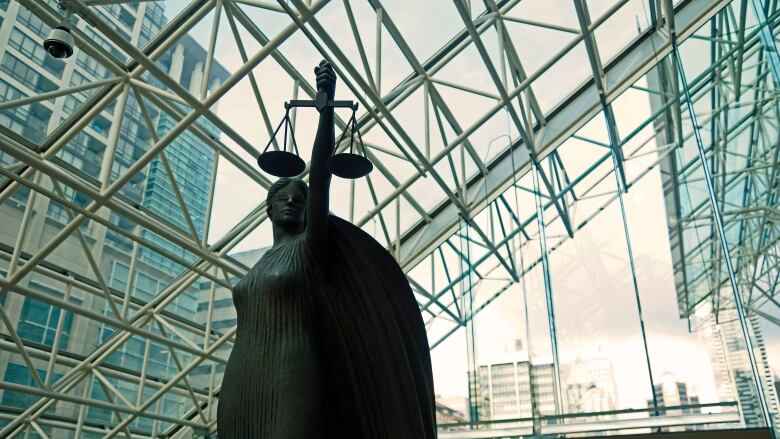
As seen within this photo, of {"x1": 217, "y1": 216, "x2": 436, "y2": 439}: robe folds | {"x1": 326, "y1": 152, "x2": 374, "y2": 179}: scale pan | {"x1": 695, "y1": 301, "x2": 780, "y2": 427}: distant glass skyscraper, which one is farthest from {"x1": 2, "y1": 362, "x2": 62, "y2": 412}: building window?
{"x1": 695, "y1": 301, "x2": 780, "y2": 427}: distant glass skyscraper

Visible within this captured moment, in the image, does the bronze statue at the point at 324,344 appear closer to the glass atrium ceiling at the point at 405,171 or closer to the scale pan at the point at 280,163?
the scale pan at the point at 280,163

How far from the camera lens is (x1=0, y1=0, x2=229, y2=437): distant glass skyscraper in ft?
33.1

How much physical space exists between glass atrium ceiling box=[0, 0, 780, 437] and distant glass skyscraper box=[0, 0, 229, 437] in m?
0.04

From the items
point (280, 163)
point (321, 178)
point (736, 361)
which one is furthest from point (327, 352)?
point (736, 361)

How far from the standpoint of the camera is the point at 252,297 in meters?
3.28

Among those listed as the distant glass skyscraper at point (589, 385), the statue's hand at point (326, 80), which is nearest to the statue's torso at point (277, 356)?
the statue's hand at point (326, 80)

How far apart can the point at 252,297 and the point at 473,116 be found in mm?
10562

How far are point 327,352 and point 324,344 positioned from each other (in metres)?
0.04

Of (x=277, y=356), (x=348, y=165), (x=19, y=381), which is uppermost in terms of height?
(x=19, y=381)

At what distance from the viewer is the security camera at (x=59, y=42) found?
6.77 m

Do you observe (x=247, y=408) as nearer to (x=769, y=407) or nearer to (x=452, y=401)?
(x=769, y=407)

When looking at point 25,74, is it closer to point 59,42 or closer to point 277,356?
point 59,42

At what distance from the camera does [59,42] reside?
6.79 m

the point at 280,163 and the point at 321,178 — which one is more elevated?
the point at 280,163
